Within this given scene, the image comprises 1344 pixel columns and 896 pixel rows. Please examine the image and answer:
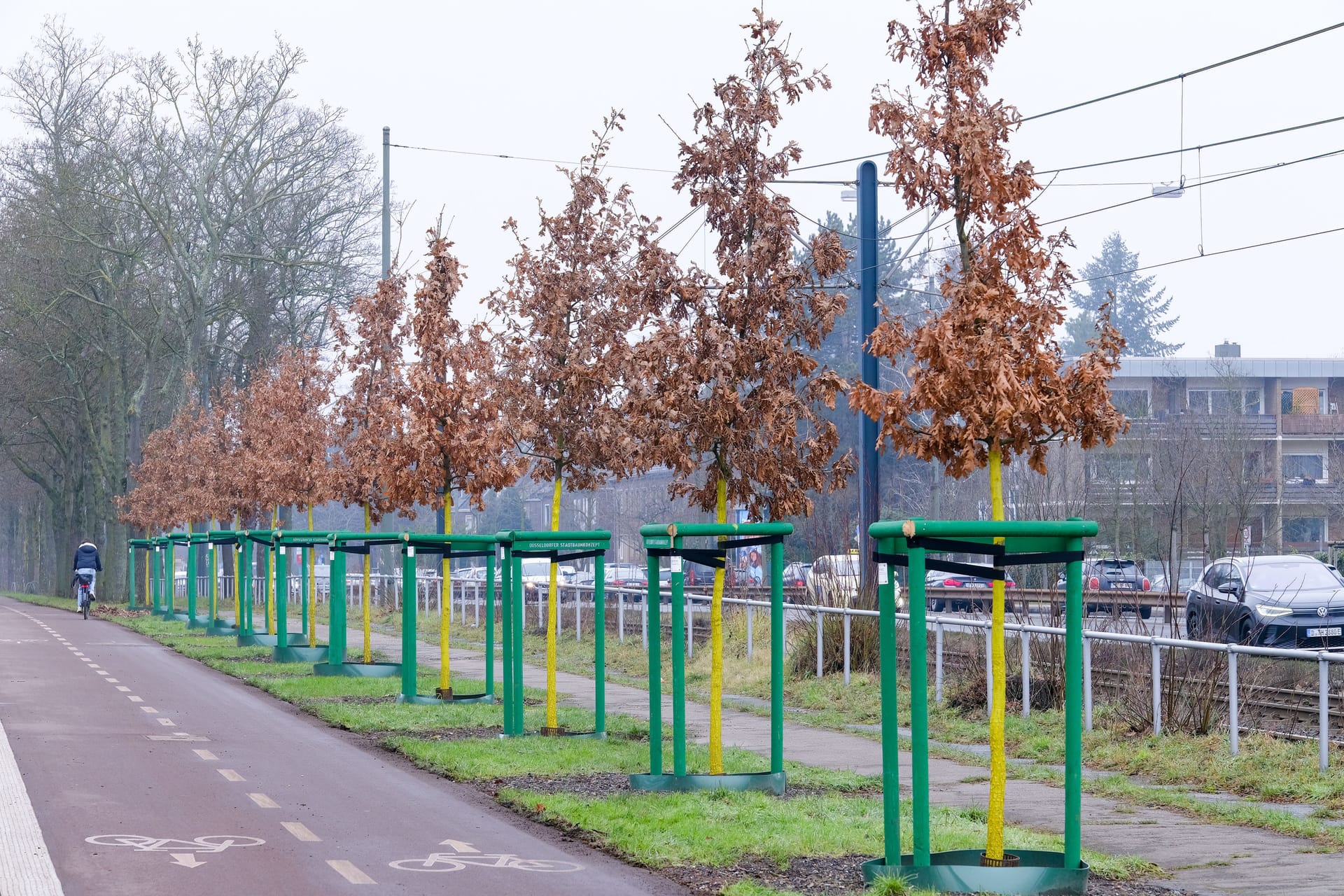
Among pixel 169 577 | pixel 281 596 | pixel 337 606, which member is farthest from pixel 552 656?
pixel 169 577

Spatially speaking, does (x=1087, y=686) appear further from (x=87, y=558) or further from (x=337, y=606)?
(x=87, y=558)

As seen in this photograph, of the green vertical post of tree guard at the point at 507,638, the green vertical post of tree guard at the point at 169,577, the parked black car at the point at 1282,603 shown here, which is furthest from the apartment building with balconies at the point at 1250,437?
the green vertical post of tree guard at the point at 169,577

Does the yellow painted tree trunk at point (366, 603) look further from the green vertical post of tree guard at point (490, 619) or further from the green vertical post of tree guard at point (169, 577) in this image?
the green vertical post of tree guard at point (169, 577)

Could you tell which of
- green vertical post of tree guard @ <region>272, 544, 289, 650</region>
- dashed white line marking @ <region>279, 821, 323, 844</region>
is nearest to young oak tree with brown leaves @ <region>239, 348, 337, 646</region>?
green vertical post of tree guard @ <region>272, 544, 289, 650</region>

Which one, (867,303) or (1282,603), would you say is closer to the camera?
(867,303)

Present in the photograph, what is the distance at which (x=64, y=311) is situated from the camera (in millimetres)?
49719

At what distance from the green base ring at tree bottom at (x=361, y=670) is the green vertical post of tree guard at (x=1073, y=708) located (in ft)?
49.2

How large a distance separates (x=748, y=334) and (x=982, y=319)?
370cm

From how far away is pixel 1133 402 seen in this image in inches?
2319

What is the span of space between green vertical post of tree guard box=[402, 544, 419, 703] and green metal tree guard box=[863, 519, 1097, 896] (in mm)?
10497

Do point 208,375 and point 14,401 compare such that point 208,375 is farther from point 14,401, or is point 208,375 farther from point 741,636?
point 741,636

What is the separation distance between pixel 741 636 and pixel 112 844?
14998mm

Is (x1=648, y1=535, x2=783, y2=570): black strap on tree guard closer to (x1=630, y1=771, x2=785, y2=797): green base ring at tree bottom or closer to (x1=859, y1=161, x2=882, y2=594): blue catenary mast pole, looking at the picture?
(x1=630, y1=771, x2=785, y2=797): green base ring at tree bottom

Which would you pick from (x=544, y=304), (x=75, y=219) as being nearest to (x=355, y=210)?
(x=75, y=219)
